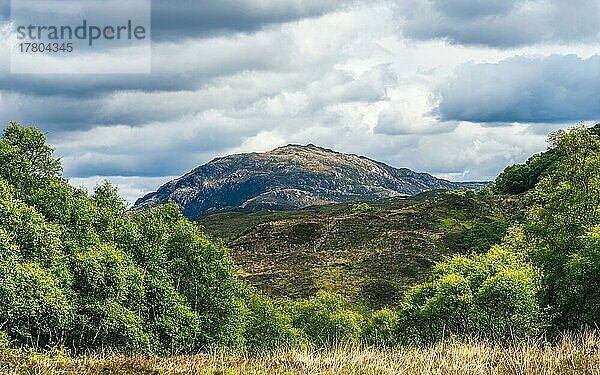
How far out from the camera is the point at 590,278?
135 feet

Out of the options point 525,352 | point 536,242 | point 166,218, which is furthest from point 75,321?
point 536,242

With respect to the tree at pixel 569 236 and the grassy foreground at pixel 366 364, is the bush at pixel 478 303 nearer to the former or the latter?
the tree at pixel 569 236

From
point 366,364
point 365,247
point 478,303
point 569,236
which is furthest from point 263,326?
point 365,247

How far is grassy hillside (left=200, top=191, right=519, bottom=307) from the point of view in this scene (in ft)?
380

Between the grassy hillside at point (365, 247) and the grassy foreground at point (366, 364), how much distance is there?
89084 millimetres

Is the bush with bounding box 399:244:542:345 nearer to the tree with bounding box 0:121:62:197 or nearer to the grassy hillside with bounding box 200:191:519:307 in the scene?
the tree with bounding box 0:121:62:197

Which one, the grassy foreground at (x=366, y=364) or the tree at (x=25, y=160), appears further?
the tree at (x=25, y=160)

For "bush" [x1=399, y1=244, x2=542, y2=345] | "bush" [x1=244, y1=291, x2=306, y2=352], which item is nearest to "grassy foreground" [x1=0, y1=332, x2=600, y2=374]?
"bush" [x1=399, y1=244, x2=542, y2=345]

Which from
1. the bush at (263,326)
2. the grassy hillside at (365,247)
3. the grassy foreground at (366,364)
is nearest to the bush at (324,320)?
the bush at (263,326)

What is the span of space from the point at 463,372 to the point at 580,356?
3.41m

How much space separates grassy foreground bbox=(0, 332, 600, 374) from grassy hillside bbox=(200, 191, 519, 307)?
3507 inches

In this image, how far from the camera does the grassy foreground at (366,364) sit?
15.1m

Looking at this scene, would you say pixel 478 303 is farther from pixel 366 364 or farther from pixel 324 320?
pixel 324 320

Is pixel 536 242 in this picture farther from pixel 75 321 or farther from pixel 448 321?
pixel 75 321
